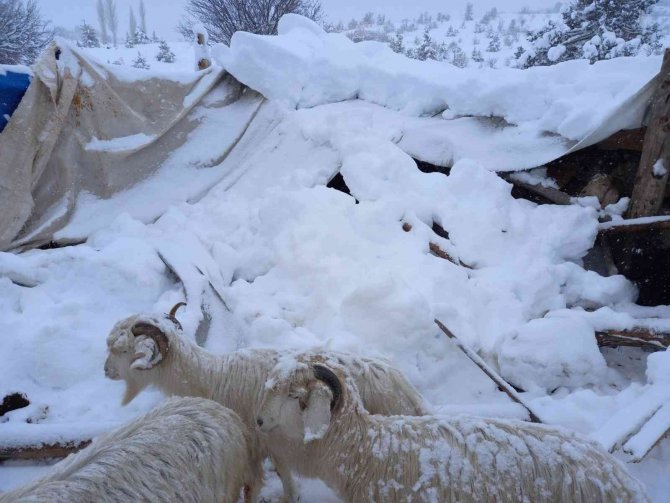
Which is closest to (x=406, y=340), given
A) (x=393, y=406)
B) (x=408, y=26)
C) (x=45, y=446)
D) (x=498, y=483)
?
(x=393, y=406)

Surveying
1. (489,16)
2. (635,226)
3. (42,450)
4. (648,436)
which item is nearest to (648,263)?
(635,226)

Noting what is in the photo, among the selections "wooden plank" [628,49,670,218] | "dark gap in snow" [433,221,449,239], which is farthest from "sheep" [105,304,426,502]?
"wooden plank" [628,49,670,218]

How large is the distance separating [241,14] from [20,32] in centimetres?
857

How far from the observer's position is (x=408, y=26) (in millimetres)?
49719

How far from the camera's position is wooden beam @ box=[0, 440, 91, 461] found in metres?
2.68

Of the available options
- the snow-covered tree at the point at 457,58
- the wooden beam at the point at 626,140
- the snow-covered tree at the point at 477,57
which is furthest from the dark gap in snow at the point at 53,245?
the snow-covered tree at the point at 477,57

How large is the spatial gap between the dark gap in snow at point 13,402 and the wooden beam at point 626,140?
240 inches

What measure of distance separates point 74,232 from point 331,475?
15.8ft

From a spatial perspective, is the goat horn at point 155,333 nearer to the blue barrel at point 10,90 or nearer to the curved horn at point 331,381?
the curved horn at point 331,381

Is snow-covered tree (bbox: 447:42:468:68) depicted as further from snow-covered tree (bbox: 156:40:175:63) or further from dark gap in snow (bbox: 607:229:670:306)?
dark gap in snow (bbox: 607:229:670:306)

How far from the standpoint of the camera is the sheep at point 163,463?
1.69 m

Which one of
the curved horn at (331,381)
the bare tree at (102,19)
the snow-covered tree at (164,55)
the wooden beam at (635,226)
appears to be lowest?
the curved horn at (331,381)

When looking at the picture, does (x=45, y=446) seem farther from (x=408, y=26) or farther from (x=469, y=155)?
(x=408, y=26)

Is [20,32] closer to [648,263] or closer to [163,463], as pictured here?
[163,463]
